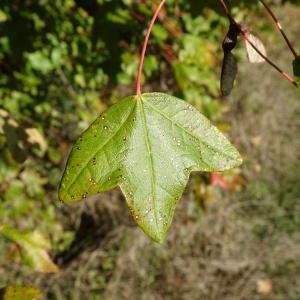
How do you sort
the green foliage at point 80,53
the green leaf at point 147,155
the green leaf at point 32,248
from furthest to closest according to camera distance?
the green foliage at point 80,53 < the green leaf at point 32,248 < the green leaf at point 147,155

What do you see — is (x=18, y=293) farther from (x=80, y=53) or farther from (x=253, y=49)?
(x=80, y=53)

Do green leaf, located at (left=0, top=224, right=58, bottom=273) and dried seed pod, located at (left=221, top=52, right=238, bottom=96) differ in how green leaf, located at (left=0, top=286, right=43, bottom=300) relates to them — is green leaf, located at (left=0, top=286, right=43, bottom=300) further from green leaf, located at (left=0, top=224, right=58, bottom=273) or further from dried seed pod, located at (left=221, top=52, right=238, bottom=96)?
dried seed pod, located at (left=221, top=52, right=238, bottom=96)

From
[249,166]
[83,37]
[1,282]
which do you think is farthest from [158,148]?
[249,166]

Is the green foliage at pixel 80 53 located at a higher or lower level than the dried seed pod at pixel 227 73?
lower

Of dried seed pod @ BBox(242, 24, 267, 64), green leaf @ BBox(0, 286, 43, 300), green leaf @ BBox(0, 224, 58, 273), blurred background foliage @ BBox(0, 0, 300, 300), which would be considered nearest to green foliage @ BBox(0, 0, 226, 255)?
blurred background foliage @ BBox(0, 0, 300, 300)

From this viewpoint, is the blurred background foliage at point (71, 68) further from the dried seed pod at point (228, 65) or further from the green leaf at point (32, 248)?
the dried seed pod at point (228, 65)

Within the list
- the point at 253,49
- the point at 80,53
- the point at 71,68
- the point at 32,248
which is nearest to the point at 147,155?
the point at 253,49

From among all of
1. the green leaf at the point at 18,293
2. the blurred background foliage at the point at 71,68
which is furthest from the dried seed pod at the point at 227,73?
the green leaf at the point at 18,293
